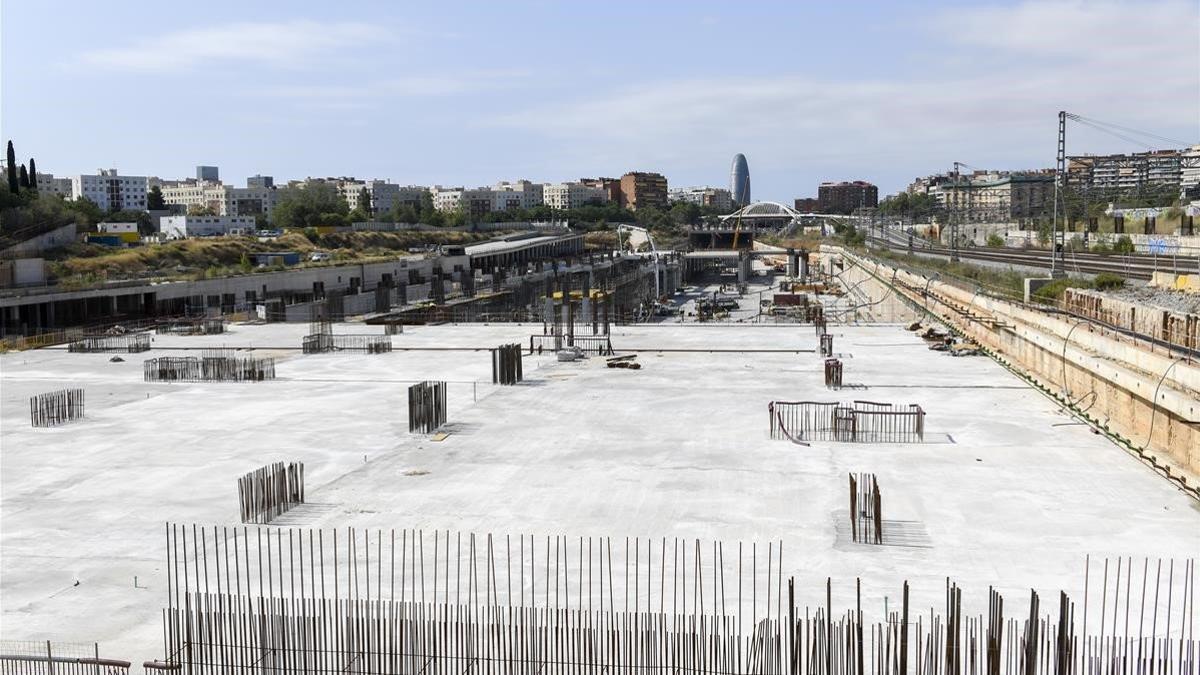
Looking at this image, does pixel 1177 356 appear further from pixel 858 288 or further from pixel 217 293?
pixel 858 288

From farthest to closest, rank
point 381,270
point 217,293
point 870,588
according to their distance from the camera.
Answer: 1. point 381,270
2. point 217,293
3. point 870,588

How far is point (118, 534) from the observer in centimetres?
1795

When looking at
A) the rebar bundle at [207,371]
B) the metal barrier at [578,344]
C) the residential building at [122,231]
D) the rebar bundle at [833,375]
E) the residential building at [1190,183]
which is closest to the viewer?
the rebar bundle at [833,375]

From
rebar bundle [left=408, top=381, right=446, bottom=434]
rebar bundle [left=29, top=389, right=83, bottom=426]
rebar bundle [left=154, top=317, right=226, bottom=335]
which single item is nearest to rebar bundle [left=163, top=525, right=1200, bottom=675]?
rebar bundle [left=408, top=381, right=446, bottom=434]

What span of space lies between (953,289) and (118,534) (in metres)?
46.4

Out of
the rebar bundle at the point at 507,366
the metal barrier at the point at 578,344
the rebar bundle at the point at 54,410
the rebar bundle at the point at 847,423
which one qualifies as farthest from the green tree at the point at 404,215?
the rebar bundle at the point at 847,423

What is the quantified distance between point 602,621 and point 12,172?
3992 inches

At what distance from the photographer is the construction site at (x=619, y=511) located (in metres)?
12.7

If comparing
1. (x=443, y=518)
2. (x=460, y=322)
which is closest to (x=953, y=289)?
(x=460, y=322)

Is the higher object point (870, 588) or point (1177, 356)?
point (1177, 356)

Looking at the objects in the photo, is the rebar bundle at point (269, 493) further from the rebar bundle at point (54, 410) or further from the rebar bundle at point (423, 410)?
the rebar bundle at point (54, 410)

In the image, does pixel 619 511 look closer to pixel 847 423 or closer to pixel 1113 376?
pixel 847 423

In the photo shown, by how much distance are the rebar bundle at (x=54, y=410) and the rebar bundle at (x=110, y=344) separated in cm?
1440

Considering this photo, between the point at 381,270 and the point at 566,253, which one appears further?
the point at 566,253
